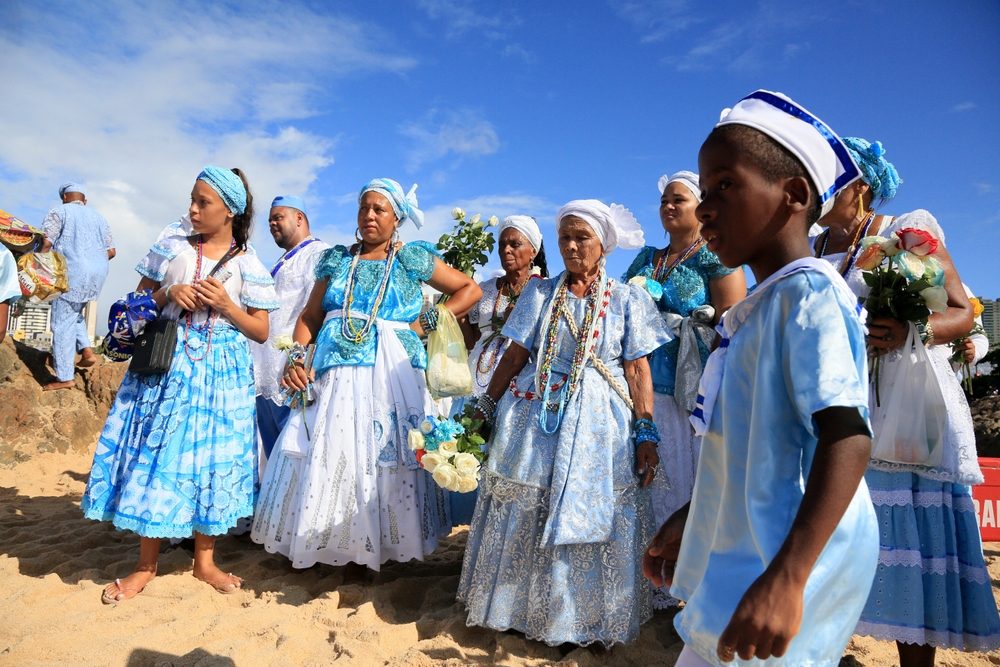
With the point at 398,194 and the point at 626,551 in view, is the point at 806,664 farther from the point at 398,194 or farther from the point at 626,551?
the point at 398,194

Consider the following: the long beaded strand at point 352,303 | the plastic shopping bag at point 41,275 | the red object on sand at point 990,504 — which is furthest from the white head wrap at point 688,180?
the plastic shopping bag at point 41,275

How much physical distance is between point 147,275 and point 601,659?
3.55 meters

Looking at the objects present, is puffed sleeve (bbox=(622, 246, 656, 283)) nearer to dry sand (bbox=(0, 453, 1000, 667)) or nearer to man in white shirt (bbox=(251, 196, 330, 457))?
dry sand (bbox=(0, 453, 1000, 667))

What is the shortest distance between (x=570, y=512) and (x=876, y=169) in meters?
2.18

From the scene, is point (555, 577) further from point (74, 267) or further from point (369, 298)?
point (74, 267)

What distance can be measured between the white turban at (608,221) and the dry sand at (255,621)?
84.3 inches

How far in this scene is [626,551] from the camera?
332 cm

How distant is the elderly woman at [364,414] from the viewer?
4141 mm

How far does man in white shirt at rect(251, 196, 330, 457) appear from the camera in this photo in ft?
18.7

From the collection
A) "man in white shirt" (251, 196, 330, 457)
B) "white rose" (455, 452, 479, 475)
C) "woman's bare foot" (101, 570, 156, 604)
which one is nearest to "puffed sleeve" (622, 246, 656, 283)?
"white rose" (455, 452, 479, 475)

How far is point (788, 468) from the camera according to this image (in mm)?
1417

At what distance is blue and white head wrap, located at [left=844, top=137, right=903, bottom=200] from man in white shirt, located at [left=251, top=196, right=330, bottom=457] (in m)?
3.80

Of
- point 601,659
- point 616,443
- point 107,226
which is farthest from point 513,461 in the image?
point 107,226

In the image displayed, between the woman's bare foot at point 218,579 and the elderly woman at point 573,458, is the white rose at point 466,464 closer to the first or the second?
the elderly woman at point 573,458
